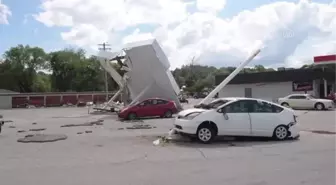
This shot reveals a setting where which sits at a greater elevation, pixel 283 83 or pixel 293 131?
pixel 283 83

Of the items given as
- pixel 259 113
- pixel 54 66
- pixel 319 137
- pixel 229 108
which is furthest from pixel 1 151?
pixel 54 66

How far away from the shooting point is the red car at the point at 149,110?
26156 millimetres

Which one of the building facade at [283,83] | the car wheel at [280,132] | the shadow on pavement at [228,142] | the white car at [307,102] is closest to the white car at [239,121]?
the car wheel at [280,132]

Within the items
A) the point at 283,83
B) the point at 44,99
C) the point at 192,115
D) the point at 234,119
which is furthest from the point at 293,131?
the point at 44,99

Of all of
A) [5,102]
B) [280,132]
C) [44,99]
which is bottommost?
[280,132]

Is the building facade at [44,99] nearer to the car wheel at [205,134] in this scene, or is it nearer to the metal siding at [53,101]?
the metal siding at [53,101]

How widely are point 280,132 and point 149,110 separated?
14021 millimetres

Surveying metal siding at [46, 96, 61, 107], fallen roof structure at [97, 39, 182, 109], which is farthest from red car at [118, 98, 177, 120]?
metal siding at [46, 96, 61, 107]

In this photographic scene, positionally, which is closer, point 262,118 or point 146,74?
point 262,118

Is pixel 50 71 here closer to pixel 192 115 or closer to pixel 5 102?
pixel 5 102

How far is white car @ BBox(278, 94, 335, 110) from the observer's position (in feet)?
109

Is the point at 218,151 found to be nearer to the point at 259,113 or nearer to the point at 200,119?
the point at 200,119

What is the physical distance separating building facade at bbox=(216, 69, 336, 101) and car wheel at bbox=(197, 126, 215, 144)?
2831 centimetres

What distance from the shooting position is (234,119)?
43.6 ft
